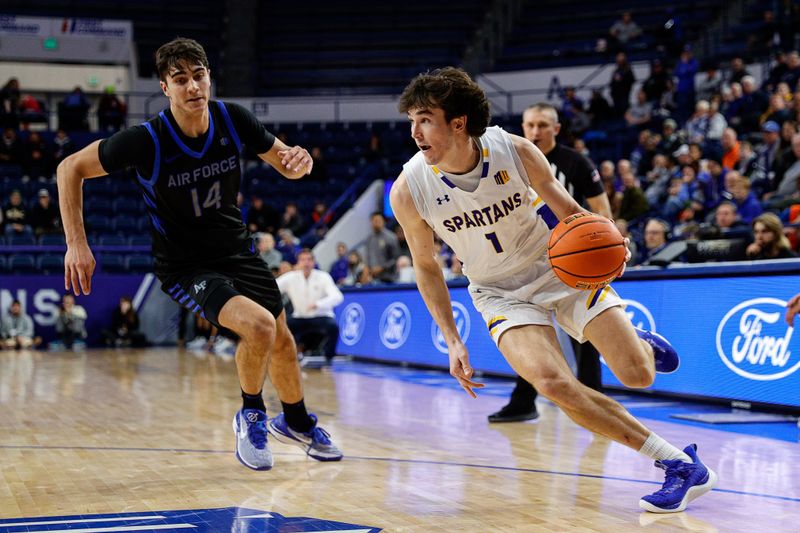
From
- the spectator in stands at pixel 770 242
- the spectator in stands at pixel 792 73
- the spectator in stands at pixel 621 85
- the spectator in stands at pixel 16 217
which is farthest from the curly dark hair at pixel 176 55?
the spectator in stands at pixel 621 85

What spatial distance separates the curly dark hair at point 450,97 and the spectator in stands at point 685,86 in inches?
553

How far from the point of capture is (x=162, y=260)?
4879 mm

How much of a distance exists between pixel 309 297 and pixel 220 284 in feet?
24.8

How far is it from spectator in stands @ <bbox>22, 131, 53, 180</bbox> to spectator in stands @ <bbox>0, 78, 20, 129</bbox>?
962mm

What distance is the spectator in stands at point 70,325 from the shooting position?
55.4ft

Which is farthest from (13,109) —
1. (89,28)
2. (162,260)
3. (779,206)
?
(162,260)

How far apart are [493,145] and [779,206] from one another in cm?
728

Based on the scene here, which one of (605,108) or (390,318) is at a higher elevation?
(605,108)

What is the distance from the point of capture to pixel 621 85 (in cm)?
1883

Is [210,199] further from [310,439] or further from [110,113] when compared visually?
[110,113]

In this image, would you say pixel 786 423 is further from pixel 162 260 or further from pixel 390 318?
pixel 390 318

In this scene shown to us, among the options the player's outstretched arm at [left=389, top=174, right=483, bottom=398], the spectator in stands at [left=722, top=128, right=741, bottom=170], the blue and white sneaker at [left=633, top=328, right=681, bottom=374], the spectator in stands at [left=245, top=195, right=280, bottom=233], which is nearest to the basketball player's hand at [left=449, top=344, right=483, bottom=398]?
the player's outstretched arm at [left=389, top=174, right=483, bottom=398]

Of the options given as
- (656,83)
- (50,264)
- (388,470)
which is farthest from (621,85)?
(388,470)

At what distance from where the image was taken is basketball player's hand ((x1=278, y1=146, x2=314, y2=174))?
454 cm
